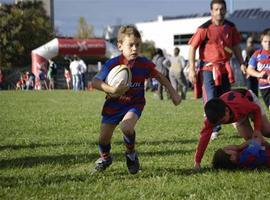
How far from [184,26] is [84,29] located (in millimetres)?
14959

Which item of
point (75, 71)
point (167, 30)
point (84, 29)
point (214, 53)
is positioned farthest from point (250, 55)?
point (84, 29)

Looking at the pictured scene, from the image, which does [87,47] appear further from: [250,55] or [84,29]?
[84,29]

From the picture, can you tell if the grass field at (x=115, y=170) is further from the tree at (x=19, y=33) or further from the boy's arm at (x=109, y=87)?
the tree at (x=19, y=33)

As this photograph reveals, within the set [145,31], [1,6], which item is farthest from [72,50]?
[145,31]

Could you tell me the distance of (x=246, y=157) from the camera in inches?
233

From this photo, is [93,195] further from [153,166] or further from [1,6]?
[1,6]

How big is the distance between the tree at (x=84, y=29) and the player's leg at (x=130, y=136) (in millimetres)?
73309

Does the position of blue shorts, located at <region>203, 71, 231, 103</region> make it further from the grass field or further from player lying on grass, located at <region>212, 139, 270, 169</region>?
player lying on grass, located at <region>212, 139, 270, 169</region>

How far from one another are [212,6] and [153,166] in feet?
9.74

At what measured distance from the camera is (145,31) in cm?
7938

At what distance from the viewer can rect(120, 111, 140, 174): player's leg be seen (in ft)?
18.5

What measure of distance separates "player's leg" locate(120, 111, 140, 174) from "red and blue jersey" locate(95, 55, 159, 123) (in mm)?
102

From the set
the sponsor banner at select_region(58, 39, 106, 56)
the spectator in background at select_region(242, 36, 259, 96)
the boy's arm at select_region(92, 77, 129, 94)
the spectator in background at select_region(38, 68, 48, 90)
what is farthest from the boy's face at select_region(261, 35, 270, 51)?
the sponsor banner at select_region(58, 39, 106, 56)

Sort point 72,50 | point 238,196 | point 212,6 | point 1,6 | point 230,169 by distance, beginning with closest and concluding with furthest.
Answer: point 238,196
point 230,169
point 212,6
point 72,50
point 1,6
